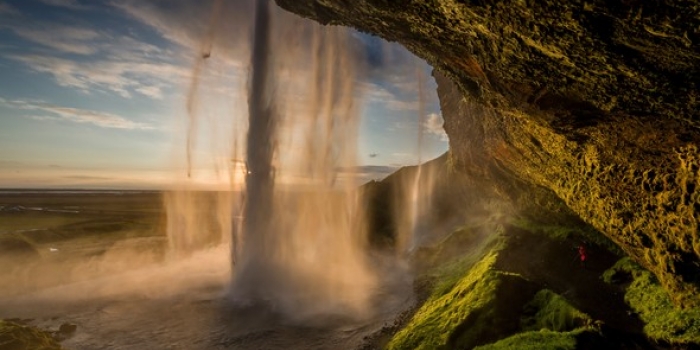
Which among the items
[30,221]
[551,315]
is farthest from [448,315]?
[30,221]

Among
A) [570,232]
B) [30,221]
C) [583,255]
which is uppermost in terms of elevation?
[570,232]

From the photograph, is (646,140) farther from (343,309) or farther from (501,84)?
(343,309)

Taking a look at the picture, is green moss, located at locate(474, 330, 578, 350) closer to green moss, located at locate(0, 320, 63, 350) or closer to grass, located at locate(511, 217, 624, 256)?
grass, located at locate(511, 217, 624, 256)

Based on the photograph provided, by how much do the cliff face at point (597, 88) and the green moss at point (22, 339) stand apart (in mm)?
15925

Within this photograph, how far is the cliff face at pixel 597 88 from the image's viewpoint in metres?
5.27

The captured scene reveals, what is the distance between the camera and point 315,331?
647 inches

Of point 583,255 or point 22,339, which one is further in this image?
point 583,255

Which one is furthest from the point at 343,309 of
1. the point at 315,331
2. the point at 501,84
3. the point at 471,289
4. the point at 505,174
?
the point at 501,84

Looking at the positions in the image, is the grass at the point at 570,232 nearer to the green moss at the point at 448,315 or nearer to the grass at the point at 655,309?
the grass at the point at 655,309

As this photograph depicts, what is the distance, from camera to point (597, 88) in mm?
7387

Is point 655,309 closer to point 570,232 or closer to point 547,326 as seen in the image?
point 547,326

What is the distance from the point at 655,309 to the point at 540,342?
18.2 feet

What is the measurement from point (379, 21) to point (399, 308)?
51.5ft

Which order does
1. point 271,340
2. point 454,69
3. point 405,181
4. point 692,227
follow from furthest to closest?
1. point 405,181
2. point 271,340
3. point 454,69
4. point 692,227
